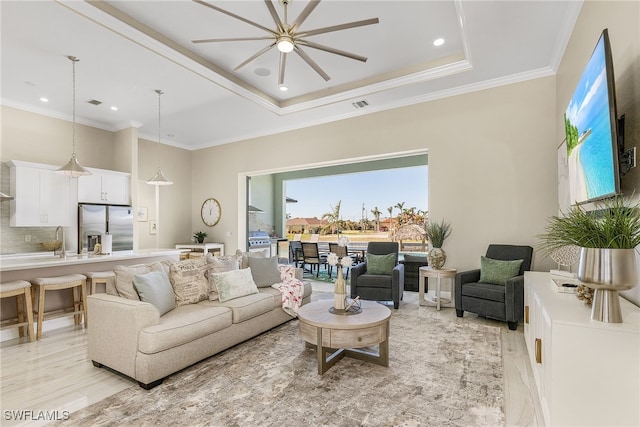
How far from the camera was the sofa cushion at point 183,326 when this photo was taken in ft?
8.54

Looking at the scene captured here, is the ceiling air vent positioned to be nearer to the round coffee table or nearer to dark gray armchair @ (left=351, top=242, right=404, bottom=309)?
dark gray armchair @ (left=351, top=242, right=404, bottom=309)

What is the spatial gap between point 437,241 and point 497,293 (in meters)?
1.29

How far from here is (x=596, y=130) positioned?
2.17 metres

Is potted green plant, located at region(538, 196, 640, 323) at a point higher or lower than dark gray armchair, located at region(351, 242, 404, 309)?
higher

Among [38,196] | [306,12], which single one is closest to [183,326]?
[306,12]

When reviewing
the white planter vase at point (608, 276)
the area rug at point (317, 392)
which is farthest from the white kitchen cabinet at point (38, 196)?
the white planter vase at point (608, 276)

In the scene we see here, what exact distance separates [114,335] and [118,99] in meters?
4.14

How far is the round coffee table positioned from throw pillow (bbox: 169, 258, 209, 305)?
1.28 meters

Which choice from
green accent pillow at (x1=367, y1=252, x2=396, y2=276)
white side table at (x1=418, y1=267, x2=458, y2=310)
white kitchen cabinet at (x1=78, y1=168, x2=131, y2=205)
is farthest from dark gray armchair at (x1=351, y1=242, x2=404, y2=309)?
white kitchen cabinet at (x1=78, y1=168, x2=131, y2=205)

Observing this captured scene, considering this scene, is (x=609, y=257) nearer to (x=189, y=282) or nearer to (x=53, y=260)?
(x=189, y=282)

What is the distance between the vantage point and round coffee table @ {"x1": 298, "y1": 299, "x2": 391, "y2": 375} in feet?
9.17

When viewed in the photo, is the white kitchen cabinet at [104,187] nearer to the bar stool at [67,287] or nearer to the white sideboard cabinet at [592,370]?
the bar stool at [67,287]

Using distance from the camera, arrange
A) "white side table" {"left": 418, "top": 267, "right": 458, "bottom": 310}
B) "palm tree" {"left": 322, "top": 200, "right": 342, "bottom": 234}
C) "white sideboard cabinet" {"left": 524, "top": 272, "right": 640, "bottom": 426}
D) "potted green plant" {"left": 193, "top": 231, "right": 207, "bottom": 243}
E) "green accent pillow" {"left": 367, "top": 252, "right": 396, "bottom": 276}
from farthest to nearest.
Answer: "palm tree" {"left": 322, "top": 200, "right": 342, "bottom": 234} < "potted green plant" {"left": 193, "top": 231, "right": 207, "bottom": 243} < "green accent pillow" {"left": 367, "top": 252, "right": 396, "bottom": 276} < "white side table" {"left": 418, "top": 267, "right": 458, "bottom": 310} < "white sideboard cabinet" {"left": 524, "top": 272, "right": 640, "bottom": 426}

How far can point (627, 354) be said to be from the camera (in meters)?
1.63
